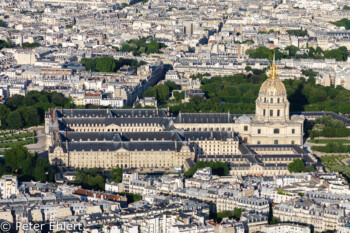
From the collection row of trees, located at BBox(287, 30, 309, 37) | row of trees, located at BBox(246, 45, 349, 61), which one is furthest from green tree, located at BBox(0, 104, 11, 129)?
row of trees, located at BBox(287, 30, 309, 37)

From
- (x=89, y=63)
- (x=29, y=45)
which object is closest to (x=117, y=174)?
(x=89, y=63)

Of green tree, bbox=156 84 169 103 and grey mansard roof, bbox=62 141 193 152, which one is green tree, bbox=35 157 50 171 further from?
green tree, bbox=156 84 169 103

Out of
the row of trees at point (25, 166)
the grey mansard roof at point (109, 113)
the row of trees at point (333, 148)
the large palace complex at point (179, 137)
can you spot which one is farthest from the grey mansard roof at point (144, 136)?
the row of trees at point (333, 148)

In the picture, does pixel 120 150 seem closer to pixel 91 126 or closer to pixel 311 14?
pixel 91 126

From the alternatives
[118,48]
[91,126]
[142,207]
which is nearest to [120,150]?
[91,126]

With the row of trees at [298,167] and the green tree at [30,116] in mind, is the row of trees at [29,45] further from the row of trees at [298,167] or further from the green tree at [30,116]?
the row of trees at [298,167]

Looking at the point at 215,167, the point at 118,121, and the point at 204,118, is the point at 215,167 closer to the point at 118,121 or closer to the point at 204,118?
the point at 204,118
